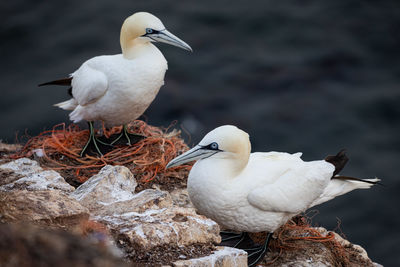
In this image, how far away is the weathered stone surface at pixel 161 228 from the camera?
10.5 ft

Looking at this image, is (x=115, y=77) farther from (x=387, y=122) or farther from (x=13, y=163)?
(x=387, y=122)

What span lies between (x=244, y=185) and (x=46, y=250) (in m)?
2.72

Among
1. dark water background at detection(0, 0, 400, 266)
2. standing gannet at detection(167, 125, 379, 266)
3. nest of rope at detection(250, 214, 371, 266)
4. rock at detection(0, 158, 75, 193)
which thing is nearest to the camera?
rock at detection(0, 158, 75, 193)

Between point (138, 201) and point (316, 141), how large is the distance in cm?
633

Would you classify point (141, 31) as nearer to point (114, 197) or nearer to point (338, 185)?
point (114, 197)

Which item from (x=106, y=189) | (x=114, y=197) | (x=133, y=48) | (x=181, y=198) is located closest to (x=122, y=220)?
(x=114, y=197)

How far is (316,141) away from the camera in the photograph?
31.4 ft

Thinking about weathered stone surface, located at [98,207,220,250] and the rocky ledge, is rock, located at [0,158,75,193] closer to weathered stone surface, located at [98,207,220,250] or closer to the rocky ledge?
the rocky ledge

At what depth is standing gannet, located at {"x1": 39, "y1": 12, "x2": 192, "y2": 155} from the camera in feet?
17.4

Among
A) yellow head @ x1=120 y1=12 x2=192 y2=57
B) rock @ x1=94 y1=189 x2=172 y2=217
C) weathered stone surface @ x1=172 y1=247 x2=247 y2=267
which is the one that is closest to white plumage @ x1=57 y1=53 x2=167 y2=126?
yellow head @ x1=120 y1=12 x2=192 y2=57

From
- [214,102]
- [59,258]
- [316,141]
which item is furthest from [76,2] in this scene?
[59,258]

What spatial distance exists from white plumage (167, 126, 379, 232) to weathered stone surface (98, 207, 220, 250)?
592 mm

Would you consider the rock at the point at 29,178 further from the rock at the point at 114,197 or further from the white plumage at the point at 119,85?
the white plumage at the point at 119,85

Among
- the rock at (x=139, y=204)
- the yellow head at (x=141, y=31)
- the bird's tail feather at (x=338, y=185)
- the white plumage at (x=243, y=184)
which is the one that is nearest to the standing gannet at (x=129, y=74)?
the yellow head at (x=141, y=31)
